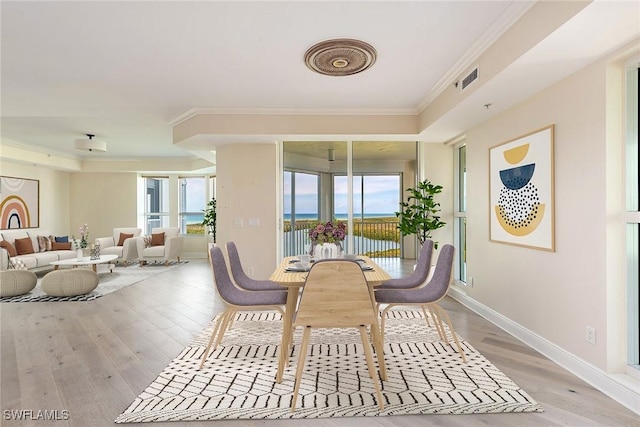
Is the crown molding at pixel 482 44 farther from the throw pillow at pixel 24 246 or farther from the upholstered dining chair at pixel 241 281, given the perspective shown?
the throw pillow at pixel 24 246

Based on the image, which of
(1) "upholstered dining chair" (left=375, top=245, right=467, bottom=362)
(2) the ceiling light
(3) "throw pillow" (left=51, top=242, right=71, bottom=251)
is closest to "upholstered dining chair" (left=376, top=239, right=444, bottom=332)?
(1) "upholstered dining chair" (left=375, top=245, right=467, bottom=362)

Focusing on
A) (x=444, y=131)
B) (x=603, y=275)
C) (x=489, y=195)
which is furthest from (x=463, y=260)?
(x=603, y=275)

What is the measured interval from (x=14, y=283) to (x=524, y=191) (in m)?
6.53

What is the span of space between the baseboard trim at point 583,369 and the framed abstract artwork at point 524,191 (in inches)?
31.0

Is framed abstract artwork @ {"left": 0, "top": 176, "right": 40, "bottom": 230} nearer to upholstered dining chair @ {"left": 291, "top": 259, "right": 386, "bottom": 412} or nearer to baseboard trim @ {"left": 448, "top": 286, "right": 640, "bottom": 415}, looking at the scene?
upholstered dining chair @ {"left": 291, "top": 259, "right": 386, "bottom": 412}

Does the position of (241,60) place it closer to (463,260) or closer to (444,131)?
(444,131)

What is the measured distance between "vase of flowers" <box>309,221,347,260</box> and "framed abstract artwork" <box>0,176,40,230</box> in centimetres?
721

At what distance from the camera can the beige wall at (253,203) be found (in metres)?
5.08

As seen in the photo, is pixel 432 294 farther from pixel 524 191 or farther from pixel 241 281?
pixel 241 281

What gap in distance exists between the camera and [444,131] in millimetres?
4414

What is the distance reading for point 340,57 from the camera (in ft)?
9.53

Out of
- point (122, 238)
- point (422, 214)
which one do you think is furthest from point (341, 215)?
point (122, 238)

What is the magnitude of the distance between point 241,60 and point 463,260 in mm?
4042

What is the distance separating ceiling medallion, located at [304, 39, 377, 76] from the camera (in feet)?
8.88
